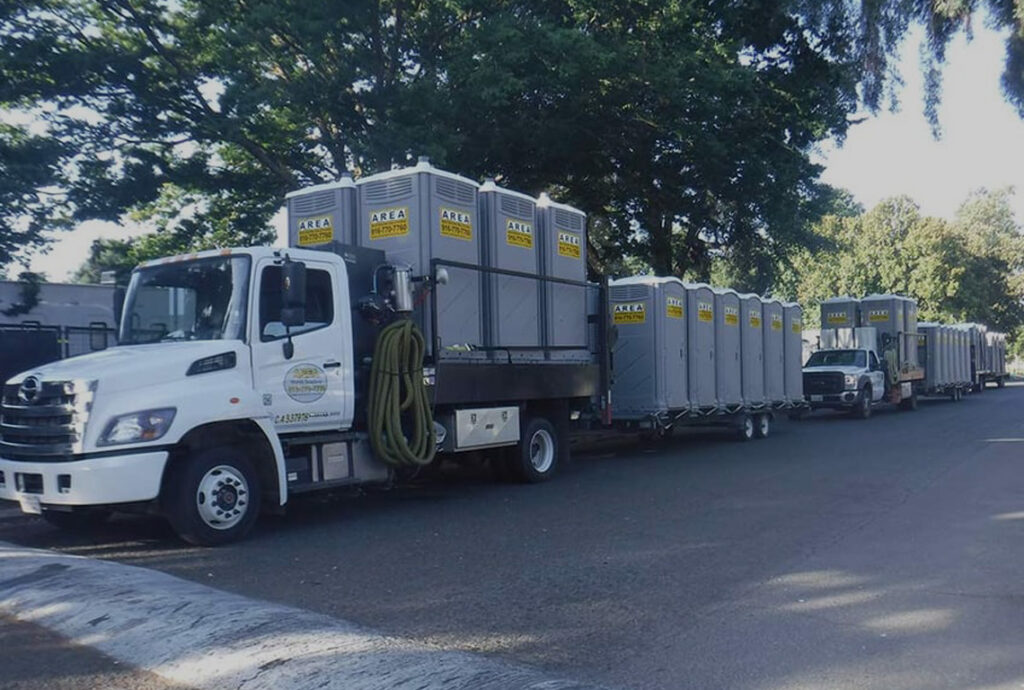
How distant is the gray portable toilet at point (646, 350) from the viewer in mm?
16719

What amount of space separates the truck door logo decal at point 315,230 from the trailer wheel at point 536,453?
12.2 feet

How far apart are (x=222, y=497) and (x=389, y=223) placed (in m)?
3.95

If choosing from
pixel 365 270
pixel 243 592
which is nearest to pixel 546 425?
pixel 365 270

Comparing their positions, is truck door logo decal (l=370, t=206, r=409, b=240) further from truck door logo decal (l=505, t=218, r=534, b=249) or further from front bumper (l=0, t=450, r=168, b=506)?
front bumper (l=0, t=450, r=168, b=506)

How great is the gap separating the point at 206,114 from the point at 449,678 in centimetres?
1553

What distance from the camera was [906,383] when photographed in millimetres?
30594

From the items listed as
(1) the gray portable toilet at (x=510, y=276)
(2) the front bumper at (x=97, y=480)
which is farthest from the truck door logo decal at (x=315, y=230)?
(2) the front bumper at (x=97, y=480)

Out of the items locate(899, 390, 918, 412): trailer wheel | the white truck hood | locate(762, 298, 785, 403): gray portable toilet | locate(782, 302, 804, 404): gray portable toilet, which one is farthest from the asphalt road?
locate(899, 390, 918, 412): trailer wheel

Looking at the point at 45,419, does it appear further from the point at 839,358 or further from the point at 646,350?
the point at 839,358

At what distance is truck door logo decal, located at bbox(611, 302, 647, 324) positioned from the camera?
16.9m

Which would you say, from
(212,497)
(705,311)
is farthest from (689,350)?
(212,497)

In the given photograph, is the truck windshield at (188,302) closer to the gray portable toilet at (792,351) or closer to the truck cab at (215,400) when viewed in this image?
the truck cab at (215,400)

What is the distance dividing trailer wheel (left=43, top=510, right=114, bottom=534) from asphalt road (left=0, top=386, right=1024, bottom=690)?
216 millimetres

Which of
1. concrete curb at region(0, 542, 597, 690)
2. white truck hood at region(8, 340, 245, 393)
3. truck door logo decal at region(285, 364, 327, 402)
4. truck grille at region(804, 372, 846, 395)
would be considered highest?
white truck hood at region(8, 340, 245, 393)
